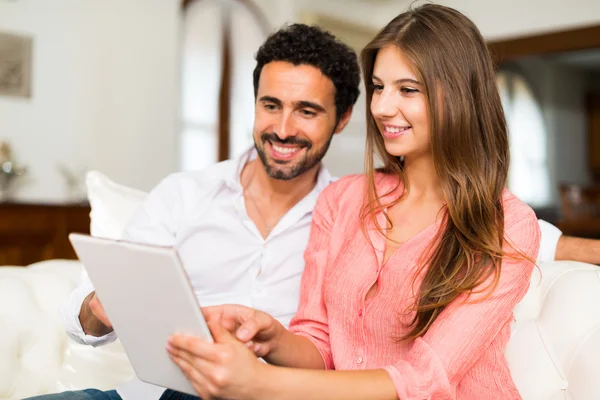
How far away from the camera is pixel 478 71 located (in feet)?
4.25

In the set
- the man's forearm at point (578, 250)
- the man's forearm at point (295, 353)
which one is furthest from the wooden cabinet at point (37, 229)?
the man's forearm at point (578, 250)

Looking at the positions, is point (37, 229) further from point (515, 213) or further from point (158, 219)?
point (515, 213)

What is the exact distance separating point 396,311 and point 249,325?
315mm

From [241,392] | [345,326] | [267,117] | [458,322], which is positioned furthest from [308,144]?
[241,392]

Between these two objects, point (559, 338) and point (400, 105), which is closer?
point (400, 105)

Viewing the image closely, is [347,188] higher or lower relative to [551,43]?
lower

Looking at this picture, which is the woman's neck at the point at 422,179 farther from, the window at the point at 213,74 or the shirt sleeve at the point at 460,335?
the window at the point at 213,74

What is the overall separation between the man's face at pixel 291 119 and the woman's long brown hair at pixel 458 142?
17.3 inches

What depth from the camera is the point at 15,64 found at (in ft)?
13.5

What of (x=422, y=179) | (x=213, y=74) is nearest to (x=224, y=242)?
(x=422, y=179)

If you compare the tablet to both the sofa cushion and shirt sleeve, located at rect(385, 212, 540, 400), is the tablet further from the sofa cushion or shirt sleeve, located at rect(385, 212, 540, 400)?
the sofa cushion

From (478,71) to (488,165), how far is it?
0.62 ft

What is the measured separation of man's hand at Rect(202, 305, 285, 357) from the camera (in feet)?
3.68

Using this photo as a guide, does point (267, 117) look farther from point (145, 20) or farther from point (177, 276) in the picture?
point (145, 20)
